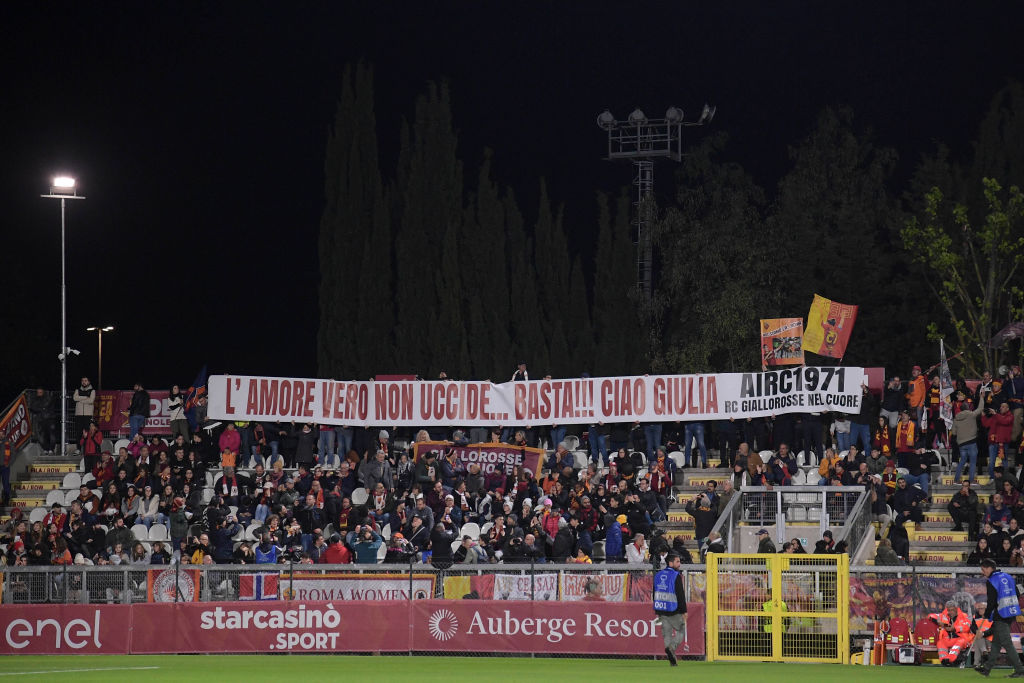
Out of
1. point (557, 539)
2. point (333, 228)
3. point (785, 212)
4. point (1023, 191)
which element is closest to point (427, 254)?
point (333, 228)

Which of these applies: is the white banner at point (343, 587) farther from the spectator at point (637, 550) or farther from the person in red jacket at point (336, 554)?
A: the spectator at point (637, 550)

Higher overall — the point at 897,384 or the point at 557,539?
the point at 897,384

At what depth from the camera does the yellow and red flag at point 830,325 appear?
117 ft

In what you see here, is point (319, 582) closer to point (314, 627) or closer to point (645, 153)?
point (314, 627)

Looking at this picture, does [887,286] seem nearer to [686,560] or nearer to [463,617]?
[686,560]

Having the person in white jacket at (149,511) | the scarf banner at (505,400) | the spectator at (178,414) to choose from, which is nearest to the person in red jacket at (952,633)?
the scarf banner at (505,400)

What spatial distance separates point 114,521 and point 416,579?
354 inches

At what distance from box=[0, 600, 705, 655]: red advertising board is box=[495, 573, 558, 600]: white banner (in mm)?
241

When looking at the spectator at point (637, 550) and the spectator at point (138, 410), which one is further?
the spectator at point (138, 410)

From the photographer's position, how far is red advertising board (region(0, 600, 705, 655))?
23.0 metres

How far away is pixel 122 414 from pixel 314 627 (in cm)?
1585

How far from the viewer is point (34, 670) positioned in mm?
20547

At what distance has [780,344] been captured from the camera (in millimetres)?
34969

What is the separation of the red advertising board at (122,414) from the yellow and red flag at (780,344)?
15.0 meters
